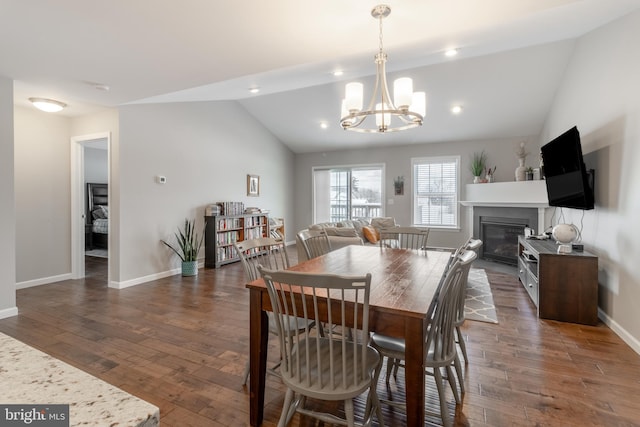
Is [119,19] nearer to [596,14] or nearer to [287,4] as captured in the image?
[287,4]

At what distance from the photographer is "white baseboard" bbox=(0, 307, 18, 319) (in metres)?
3.28

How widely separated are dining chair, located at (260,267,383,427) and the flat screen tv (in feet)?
10.2

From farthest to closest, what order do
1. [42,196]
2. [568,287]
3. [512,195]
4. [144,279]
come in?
[512,195], [144,279], [42,196], [568,287]

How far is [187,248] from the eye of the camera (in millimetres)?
5145

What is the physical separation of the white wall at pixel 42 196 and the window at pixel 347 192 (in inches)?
212

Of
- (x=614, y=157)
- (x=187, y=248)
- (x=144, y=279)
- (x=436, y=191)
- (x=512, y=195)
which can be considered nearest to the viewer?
(x=614, y=157)

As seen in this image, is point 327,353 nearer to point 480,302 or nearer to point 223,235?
point 480,302

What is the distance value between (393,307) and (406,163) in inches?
259

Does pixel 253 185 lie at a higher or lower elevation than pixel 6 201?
higher

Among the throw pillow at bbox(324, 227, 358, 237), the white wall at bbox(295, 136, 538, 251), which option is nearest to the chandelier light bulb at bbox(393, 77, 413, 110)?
the throw pillow at bbox(324, 227, 358, 237)

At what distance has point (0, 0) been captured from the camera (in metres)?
1.95

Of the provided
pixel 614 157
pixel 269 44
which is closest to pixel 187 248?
pixel 269 44

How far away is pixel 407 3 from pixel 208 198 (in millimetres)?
4749

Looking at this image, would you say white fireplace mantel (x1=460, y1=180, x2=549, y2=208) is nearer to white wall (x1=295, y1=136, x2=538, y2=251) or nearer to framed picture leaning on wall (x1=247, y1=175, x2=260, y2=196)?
white wall (x1=295, y1=136, x2=538, y2=251)
